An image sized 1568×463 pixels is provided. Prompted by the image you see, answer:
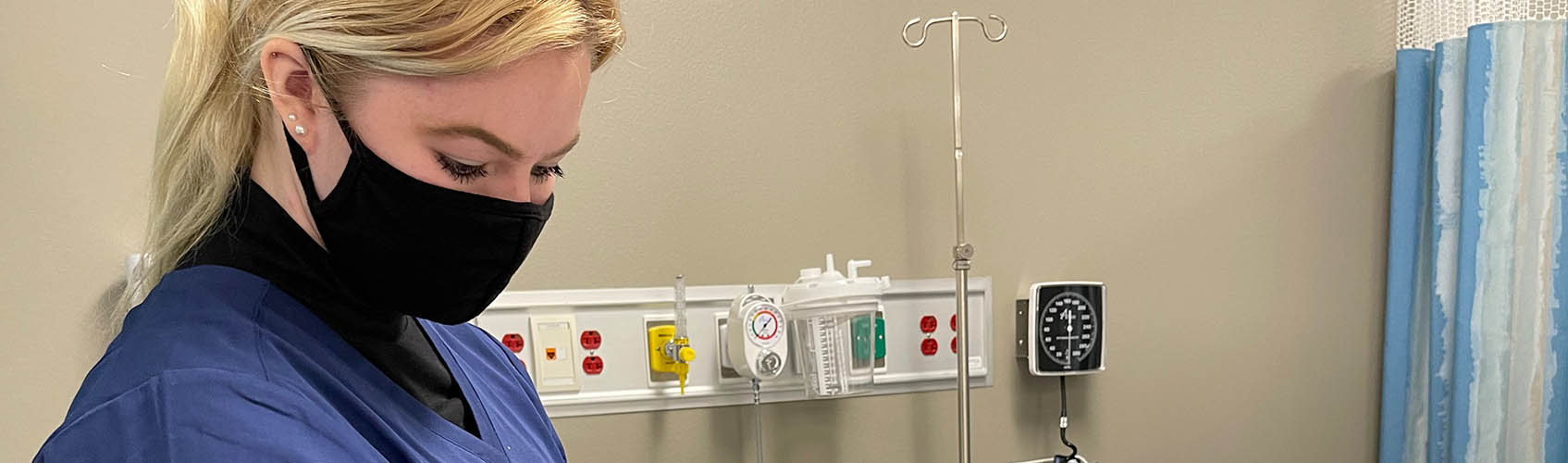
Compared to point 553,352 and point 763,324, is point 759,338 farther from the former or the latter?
point 553,352

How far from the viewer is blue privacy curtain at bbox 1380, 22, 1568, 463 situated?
1921mm

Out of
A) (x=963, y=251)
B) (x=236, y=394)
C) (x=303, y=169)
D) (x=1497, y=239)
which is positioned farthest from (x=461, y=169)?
(x=1497, y=239)

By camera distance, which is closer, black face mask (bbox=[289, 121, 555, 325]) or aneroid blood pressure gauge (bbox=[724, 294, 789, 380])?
black face mask (bbox=[289, 121, 555, 325])

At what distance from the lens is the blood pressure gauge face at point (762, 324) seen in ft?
5.54

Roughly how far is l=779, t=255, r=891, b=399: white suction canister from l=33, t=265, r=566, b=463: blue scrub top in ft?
2.59

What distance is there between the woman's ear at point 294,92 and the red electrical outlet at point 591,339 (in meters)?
0.91

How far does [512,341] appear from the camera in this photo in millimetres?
1682

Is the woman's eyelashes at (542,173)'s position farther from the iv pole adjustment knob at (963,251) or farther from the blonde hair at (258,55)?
the iv pole adjustment knob at (963,251)

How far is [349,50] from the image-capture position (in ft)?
2.52

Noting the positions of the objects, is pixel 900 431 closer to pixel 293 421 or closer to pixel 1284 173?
pixel 1284 173

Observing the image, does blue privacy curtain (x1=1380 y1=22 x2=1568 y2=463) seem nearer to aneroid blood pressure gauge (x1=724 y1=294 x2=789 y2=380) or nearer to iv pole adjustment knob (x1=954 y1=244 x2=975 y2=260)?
iv pole adjustment knob (x1=954 y1=244 x2=975 y2=260)

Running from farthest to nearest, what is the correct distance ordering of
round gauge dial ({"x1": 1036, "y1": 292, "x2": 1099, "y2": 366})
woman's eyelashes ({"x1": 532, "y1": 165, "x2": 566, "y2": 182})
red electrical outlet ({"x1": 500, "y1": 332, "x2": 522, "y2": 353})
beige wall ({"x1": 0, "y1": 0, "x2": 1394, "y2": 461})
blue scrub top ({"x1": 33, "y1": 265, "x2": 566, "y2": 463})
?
round gauge dial ({"x1": 1036, "y1": 292, "x2": 1099, "y2": 366})
red electrical outlet ({"x1": 500, "y1": 332, "x2": 522, "y2": 353})
beige wall ({"x1": 0, "y1": 0, "x2": 1394, "y2": 461})
woman's eyelashes ({"x1": 532, "y1": 165, "x2": 566, "y2": 182})
blue scrub top ({"x1": 33, "y1": 265, "x2": 566, "y2": 463})

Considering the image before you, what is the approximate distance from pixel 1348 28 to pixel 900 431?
1081 millimetres

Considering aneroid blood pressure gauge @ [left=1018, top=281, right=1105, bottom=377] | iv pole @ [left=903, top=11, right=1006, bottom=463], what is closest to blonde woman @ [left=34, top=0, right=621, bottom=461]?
iv pole @ [left=903, top=11, right=1006, bottom=463]
